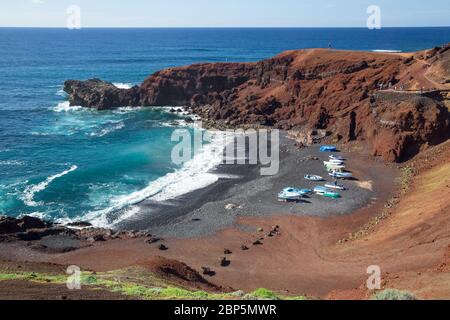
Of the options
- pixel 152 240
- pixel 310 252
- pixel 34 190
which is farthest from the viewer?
pixel 34 190

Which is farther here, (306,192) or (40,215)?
(306,192)

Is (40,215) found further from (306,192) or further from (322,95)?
(322,95)

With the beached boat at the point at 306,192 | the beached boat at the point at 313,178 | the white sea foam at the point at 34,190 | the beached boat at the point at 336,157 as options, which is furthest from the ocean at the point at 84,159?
the beached boat at the point at 336,157

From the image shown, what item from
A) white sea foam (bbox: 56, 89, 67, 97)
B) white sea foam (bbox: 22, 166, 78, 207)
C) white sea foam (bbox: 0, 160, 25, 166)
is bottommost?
white sea foam (bbox: 22, 166, 78, 207)

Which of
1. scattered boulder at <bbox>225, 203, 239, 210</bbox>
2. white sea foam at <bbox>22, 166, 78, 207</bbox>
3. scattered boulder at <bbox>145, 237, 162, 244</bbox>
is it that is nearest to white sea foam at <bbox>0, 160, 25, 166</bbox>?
white sea foam at <bbox>22, 166, 78, 207</bbox>

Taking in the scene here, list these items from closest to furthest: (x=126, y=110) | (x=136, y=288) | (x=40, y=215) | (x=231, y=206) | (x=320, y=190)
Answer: (x=136, y=288) < (x=40, y=215) < (x=231, y=206) < (x=320, y=190) < (x=126, y=110)

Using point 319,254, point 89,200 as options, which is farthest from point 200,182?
point 319,254

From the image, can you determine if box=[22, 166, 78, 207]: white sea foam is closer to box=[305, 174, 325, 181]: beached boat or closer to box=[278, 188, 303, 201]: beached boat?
box=[278, 188, 303, 201]: beached boat

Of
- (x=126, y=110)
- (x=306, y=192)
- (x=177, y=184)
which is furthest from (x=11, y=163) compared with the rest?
(x=126, y=110)
